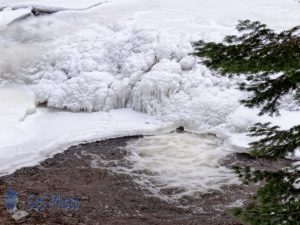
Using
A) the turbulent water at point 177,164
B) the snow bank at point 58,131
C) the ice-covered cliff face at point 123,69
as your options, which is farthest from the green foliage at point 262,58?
the snow bank at point 58,131

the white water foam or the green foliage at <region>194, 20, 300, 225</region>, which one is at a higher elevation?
the green foliage at <region>194, 20, 300, 225</region>

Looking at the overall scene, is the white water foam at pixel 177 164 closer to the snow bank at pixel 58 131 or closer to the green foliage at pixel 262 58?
the snow bank at pixel 58 131

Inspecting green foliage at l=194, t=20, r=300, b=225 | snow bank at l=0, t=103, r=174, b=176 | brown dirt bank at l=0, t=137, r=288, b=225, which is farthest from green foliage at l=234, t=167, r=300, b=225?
snow bank at l=0, t=103, r=174, b=176

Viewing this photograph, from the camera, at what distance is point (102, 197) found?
8961 mm

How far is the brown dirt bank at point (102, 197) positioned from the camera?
8203 millimetres

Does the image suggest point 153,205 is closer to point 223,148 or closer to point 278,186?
point 223,148

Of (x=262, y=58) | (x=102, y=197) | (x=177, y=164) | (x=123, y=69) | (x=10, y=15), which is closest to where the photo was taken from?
(x=262, y=58)

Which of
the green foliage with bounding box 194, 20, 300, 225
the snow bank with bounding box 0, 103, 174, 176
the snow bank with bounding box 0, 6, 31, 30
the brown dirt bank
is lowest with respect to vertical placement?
the brown dirt bank

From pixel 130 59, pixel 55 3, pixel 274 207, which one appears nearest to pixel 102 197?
pixel 274 207

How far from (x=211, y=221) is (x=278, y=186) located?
4111mm

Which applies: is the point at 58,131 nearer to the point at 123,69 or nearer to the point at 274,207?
the point at 123,69

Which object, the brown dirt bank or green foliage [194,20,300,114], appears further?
the brown dirt bank

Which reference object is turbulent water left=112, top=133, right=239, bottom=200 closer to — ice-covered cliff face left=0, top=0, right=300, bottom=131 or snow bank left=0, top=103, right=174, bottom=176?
snow bank left=0, top=103, right=174, bottom=176

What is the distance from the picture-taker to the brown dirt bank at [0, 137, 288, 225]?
26.9ft
